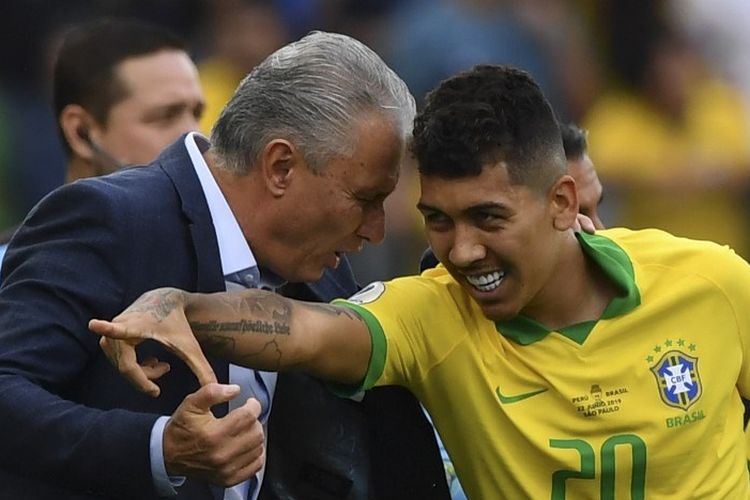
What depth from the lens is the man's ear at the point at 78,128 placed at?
5176 millimetres

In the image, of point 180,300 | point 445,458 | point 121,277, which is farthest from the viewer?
point 445,458

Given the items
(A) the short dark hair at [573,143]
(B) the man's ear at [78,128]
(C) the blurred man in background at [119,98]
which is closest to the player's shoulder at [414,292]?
(A) the short dark hair at [573,143]

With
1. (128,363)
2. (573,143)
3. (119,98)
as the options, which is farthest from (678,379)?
(119,98)

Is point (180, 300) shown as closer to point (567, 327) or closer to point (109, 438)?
point (109, 438)

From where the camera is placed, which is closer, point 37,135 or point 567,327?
point 567,327

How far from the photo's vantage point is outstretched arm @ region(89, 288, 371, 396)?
279cm

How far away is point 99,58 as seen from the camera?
5277 mm

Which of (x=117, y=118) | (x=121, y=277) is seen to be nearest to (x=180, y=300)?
(x=121, y=277)

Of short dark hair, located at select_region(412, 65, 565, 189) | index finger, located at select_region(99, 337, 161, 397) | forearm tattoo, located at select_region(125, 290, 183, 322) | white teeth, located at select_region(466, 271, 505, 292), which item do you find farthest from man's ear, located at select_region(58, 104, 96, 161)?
index finger, located at select_region(99, 337, 161, 397)

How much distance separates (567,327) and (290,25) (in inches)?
154

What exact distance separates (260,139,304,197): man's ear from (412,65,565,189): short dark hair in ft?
0.90

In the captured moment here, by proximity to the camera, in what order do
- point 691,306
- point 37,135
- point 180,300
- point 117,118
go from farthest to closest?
point 37,135 → point 117,118 → point 691,306 → point 180,300

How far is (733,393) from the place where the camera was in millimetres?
3535

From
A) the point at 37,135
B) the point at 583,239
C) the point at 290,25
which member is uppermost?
the point at 583,239
